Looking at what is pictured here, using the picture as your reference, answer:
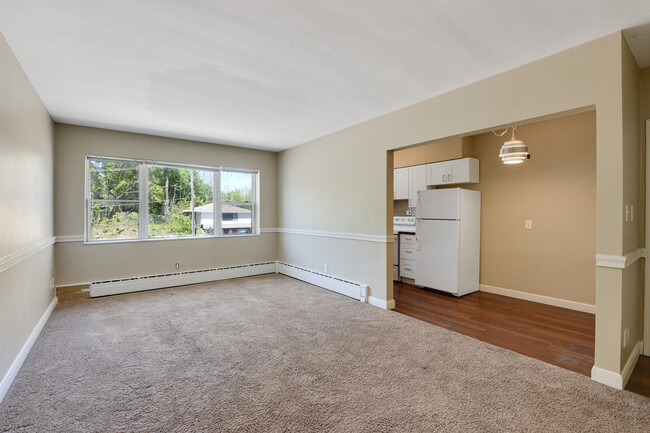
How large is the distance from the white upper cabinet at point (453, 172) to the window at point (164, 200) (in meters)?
3.43

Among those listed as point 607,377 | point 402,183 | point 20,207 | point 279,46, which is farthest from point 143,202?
point 607,377

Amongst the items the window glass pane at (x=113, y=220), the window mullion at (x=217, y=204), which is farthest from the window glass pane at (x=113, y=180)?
the window mullion at (x=217, y=204)

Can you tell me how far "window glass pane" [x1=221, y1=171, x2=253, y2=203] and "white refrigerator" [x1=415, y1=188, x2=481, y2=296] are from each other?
3341 millimetres

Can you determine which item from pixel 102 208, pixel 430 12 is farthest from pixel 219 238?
pixel 430 12

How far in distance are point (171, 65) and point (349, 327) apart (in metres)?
3.12

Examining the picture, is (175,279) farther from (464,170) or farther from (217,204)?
(464,170)

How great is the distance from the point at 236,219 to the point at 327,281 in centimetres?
228

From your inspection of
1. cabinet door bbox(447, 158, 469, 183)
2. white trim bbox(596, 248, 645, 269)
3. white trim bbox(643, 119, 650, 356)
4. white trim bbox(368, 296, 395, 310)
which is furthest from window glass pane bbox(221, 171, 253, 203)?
white trim bbox(643, 119, 650, 356)

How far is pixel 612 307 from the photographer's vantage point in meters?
2.21

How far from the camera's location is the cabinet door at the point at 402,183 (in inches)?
224

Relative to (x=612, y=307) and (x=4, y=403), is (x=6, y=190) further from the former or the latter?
(x=612, y=307)

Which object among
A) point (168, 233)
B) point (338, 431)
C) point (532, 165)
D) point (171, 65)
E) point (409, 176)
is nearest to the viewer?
point (338, 431)

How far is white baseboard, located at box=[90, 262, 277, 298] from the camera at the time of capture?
464 cm

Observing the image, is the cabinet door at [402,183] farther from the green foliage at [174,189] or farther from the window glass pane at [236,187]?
the green foliage at [174,189]
